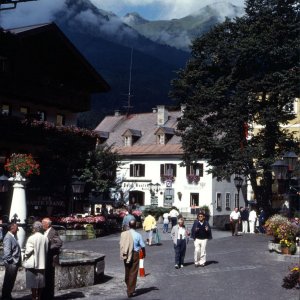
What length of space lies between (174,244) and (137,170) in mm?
44502

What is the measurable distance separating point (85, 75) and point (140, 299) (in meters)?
29.9

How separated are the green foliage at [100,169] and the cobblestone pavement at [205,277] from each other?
448 inches

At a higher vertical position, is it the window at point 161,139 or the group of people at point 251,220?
the window at point 161,139

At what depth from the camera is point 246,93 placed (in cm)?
4075

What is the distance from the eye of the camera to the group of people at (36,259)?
13094 millimetres

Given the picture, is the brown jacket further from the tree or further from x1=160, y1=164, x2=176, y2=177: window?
x1=160, y1=164, x2=176, y2=177: window

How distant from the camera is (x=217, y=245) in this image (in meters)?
30.1

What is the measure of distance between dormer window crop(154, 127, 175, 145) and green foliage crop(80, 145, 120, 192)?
1962 cm

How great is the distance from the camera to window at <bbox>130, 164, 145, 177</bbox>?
65.1m

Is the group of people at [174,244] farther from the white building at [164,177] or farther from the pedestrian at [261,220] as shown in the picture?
the white building at [164,177]

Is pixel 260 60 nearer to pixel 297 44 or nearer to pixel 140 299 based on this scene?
pixel 297 44

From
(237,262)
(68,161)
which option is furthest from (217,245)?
(68,161)

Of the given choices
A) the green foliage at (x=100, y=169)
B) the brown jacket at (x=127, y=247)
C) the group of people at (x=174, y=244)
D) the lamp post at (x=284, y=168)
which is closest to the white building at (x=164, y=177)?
the green foliage at (x=100, y=169)

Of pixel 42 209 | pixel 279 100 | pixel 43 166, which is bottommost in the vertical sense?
pixel 42 209
